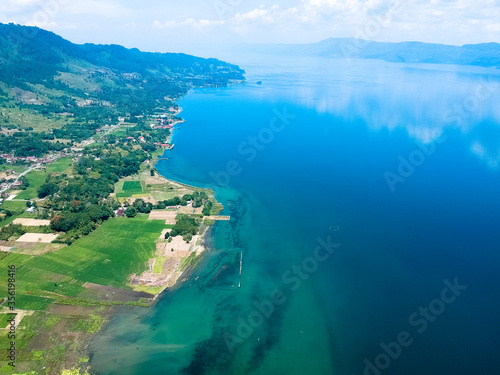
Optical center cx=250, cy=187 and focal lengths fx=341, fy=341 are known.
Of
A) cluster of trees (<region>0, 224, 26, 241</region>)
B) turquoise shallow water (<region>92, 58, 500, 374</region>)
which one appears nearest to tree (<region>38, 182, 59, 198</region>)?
cluster of trees (<region>0, 224, 26, 241</region>)

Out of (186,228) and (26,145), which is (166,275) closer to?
(186,228)

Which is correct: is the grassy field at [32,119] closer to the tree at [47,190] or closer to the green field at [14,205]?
the tree at [47,190]

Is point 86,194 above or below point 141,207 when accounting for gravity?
above

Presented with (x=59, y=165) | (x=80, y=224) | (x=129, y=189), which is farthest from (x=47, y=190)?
(x=59, y=165)

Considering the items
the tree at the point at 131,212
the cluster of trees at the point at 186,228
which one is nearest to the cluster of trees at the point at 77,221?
the tree at the point at 131,212

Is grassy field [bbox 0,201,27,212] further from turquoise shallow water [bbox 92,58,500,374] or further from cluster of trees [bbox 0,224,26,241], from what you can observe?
turquoise shallow water [bbox 92,58,500,374]

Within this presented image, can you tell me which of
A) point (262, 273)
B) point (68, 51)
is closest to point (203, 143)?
point (262, 273)
